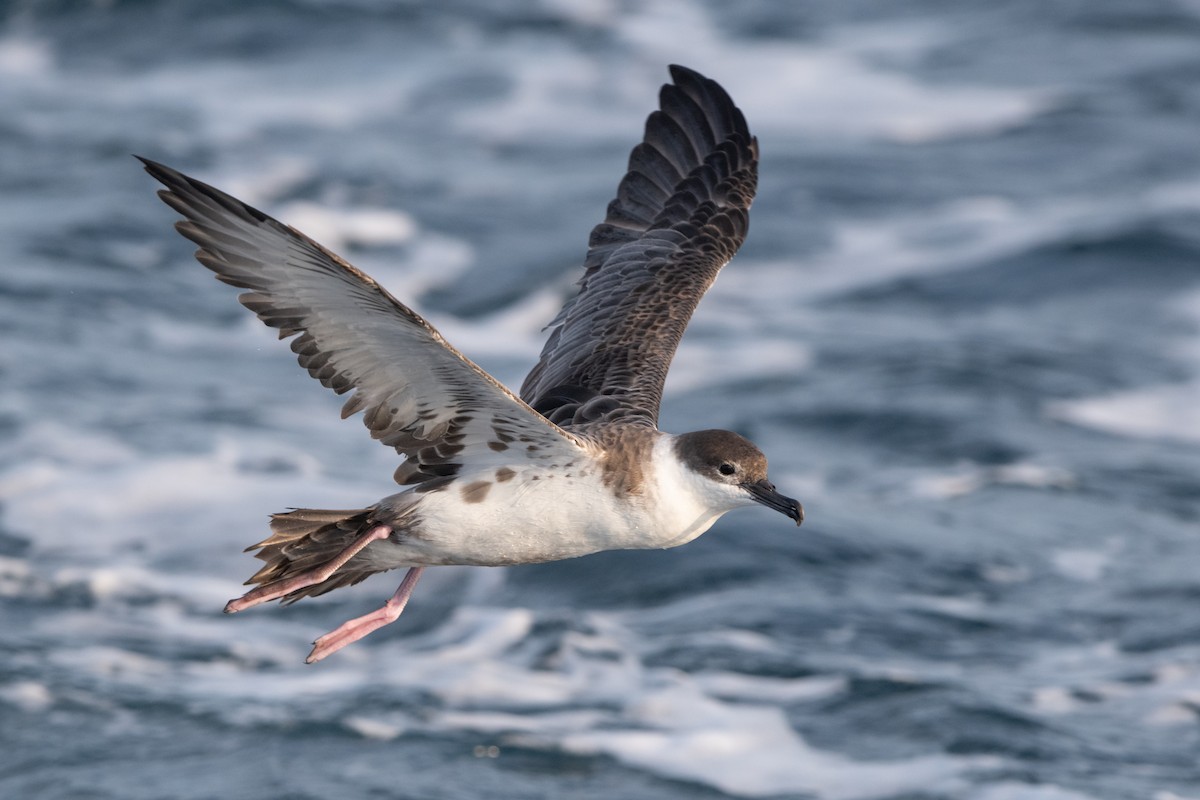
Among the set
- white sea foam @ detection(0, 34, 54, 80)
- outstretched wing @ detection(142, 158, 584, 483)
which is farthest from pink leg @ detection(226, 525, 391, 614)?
white sea foam @ detection(0, 34, 54, 80)

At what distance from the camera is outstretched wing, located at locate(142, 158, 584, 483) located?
7.11 metres

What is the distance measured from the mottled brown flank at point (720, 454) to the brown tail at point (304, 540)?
152cm

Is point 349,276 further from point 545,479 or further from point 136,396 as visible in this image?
point 136,396

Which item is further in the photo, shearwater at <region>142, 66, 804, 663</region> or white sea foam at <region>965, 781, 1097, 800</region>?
white sea foam at <region>965, 781, 1097, 800</region>

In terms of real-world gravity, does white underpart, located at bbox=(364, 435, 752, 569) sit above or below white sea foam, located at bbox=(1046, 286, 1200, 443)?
below

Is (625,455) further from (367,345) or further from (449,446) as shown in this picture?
(367,345)

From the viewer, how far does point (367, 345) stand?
7680 millimetres

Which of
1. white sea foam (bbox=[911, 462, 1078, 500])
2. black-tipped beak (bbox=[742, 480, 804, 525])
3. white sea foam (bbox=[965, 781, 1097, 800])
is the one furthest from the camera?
white sea foam (bbox=[911, 462, 1078, 500])

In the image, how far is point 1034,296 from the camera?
75.2 feet

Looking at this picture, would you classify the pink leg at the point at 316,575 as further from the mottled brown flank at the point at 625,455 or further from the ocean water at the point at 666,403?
the ocean water at the point at 666,403

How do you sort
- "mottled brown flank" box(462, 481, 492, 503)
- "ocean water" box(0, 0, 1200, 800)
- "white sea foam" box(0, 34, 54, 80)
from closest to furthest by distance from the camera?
"mottled brown flank" box(462, 481, 492, 503)
"ocean water" box(0, 0, 1200, 800)
"white sea foam" box(0, 34, 54, 80)

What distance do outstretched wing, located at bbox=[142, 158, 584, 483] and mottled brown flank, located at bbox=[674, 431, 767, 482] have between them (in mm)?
530

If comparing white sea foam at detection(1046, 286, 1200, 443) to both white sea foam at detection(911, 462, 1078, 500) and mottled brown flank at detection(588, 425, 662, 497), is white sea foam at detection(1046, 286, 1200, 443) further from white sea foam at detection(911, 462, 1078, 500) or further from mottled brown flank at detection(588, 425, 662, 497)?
mottled brown flank at detection(588, 425, 662, 497)

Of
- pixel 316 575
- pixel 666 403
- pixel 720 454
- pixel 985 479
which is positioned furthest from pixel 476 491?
pixel 666 403
